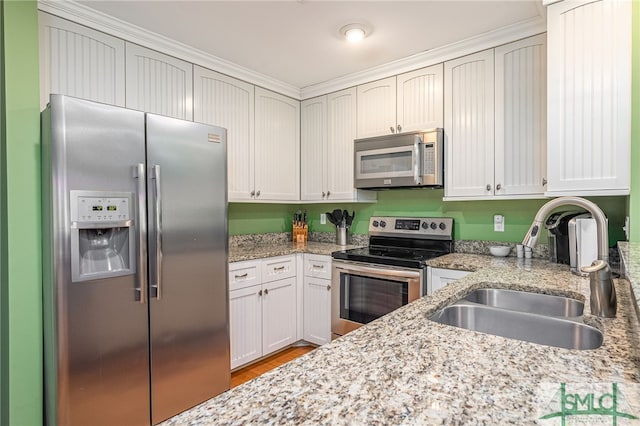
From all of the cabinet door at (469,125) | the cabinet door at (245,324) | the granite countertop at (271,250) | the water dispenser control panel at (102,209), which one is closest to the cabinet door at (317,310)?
the granite countertop at (271,250)

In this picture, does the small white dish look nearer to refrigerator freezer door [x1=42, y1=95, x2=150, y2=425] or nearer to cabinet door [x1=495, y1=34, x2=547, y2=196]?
cabinet door [x1=495, y1=34, x2=547, y2=196]

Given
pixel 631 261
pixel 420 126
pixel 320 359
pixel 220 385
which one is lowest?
pixel 220 385

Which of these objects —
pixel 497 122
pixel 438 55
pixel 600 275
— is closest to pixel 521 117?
pixel 497 122

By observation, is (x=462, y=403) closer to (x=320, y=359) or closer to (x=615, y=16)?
(x=320, y=359)

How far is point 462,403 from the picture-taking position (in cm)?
61

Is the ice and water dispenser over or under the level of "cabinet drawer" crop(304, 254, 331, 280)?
over

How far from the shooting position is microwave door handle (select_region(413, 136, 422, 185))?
2.57 meters

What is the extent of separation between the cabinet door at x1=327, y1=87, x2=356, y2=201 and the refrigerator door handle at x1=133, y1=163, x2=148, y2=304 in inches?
69.8

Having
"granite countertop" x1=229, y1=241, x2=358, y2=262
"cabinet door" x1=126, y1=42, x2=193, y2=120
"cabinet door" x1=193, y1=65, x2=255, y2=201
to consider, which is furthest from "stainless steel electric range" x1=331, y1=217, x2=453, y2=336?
"cabinet door" x1=126, y1=42, x2=193, y2=120

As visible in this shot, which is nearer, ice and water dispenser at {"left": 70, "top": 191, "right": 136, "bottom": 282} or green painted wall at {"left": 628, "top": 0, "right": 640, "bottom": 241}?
ice and water dispenser at {"left": 70, "top": 191, "right": 136, "bottom": 282}

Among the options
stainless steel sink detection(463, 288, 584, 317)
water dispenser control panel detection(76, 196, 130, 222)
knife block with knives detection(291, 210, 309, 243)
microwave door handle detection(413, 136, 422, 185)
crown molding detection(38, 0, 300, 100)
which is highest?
crown molding detection(38, 0, 300, 100)

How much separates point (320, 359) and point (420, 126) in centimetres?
228

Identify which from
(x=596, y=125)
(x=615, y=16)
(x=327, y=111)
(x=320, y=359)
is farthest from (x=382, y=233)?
(x=320, y=359)

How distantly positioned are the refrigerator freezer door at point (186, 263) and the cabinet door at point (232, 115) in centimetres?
62
